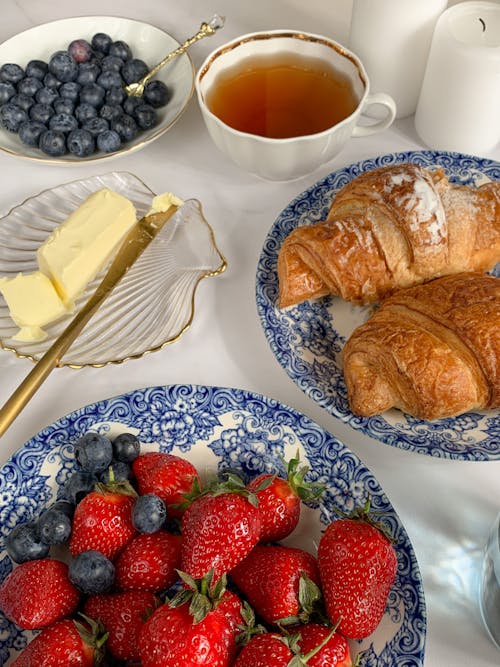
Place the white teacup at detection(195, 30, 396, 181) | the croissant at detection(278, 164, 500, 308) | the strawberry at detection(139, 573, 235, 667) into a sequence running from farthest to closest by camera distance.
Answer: the white teacup at detection(195, 30, 396, 181) < the croissant at detection(278, 164, 500, 308) < the strawberry at detection(139, 573, 235, 667)

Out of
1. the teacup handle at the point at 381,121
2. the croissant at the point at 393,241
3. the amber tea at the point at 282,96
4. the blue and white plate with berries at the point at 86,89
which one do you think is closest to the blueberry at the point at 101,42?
the blue and white plate with berries at the point at 86,89

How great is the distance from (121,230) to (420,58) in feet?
2.14

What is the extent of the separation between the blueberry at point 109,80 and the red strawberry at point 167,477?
0.81 metres

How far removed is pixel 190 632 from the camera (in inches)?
26.3

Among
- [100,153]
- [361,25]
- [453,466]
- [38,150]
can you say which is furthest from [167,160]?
[453,466]

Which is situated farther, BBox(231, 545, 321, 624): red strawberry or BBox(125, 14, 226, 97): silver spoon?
BBox(125, 14, 226, 97): silver spoon

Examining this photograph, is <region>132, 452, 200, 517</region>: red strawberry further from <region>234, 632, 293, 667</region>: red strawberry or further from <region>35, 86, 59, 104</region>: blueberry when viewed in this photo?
<region>35, 86, 59, 104</region>: blueberry

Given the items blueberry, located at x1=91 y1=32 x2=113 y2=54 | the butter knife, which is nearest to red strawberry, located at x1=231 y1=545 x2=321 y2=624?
the butter knife

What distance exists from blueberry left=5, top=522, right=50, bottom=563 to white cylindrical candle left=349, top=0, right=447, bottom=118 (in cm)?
101

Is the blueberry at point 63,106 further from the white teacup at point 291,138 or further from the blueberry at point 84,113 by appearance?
the white teacup at point 291,138

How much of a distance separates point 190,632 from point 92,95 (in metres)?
1.01

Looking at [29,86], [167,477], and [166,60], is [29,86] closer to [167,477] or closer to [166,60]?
[166,60]

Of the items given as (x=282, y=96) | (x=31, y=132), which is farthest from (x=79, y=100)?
(x=282, y=96)

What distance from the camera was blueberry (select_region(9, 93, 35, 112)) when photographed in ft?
4.23
